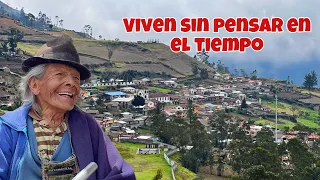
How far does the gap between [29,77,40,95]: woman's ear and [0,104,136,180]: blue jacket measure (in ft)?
0.23

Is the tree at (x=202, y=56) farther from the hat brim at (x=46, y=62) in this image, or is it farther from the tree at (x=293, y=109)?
the hat brim at (x=46, y=62)

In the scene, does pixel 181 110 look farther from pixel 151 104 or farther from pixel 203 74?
pixel 203 74

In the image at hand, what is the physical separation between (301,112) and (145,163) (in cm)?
3578

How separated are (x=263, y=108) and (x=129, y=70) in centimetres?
1918

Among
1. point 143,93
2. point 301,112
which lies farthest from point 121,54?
point 301,112

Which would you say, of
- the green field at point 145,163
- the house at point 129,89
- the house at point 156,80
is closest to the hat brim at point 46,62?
the green field at point 145,163

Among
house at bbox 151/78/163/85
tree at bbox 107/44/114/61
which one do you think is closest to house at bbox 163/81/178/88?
house at bbox 151/78/163/85

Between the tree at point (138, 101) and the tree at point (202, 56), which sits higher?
the tree at point (202, 56)

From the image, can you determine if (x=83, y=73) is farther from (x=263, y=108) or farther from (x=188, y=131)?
(x=263, y=108)

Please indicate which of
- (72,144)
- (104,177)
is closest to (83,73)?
(72,144)

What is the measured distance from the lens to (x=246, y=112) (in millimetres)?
46844

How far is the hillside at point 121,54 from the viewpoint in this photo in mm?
58344

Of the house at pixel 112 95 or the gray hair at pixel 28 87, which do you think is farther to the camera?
the house at pixel 112 95

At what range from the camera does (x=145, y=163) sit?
21484mm
